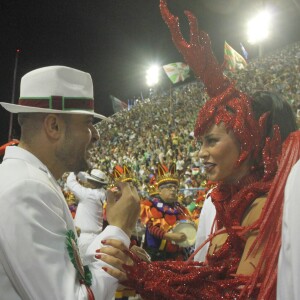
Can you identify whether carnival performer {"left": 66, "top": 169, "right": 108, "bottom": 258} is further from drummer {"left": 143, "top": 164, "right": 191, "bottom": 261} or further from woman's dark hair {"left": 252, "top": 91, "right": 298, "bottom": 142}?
woman's dark hair {"left": 252, "top": 91, "right": 298, "bottom": 142}

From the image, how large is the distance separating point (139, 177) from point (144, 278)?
1460cm

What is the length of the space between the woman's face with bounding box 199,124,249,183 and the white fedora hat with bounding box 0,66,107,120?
2.23 feet

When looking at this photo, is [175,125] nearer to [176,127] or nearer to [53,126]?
[176,127]

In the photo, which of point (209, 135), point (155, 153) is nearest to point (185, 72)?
point (155, 153)

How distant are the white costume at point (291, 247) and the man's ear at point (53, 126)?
3.79 ft

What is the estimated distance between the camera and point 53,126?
1893mm

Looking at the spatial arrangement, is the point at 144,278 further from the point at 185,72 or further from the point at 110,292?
the point at 185,72

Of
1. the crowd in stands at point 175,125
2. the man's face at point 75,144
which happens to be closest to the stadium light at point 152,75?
the crowd in stands at point 175,125

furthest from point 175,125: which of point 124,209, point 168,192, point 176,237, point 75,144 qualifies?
point 124,209

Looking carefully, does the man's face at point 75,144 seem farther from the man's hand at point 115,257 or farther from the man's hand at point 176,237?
the man's hand at point 176,237

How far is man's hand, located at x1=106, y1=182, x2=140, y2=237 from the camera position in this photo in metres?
1.83

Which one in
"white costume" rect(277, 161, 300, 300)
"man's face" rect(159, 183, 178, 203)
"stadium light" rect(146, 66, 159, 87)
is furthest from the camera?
"stadium light" rect(146, 66, 159, 87)

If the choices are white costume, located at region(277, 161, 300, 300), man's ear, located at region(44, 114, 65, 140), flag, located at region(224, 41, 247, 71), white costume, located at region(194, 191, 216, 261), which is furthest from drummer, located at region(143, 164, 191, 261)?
flag, located at region(224, 41, 247, 71)

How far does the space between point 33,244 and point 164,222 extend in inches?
194
